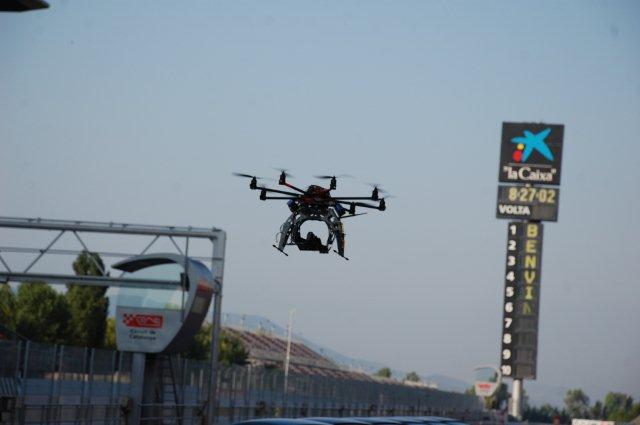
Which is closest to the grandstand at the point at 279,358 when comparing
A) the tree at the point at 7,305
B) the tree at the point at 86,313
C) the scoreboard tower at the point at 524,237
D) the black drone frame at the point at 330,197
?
the tree at the point at 86,313

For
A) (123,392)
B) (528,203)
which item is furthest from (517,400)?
(123,392)

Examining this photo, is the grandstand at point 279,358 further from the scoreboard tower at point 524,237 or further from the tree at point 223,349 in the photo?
the scoreboard tower at point 524,237

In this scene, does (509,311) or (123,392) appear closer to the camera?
(123,392)

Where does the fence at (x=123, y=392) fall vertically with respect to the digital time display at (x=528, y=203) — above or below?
below

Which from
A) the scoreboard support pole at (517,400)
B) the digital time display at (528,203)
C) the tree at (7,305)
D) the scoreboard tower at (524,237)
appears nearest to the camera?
the scoreboard tower at (524,237)

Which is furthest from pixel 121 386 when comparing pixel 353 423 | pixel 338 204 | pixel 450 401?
pixel 450 401

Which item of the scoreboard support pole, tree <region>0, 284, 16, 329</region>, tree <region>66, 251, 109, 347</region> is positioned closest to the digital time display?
the scoreboard support pole

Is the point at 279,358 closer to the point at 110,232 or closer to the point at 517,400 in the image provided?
the point at 517,400
